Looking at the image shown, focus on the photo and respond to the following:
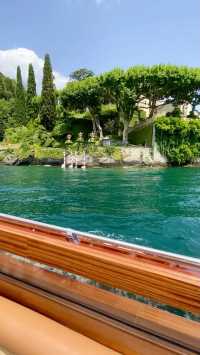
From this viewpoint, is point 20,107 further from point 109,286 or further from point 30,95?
point 109,286

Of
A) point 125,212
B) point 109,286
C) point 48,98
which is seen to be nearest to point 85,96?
point 48,98

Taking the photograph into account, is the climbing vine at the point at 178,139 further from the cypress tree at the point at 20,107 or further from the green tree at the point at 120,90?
the cypress tree at the point at 20,107

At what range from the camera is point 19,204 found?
11141mm

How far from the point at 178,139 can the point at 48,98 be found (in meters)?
18.6

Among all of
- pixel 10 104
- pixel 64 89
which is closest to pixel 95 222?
pixel 64 89

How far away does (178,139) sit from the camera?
36344mm

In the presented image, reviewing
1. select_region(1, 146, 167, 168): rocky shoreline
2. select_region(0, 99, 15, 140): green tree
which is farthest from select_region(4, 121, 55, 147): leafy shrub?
select_region(0, 99, 15, 140): green tree

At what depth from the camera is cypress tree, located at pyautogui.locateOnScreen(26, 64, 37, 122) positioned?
161 feet

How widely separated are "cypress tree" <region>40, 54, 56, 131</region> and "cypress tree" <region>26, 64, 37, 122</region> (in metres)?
4.53

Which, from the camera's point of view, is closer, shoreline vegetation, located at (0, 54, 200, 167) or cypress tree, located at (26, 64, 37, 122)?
shoreline vegetation, located at (0, 54, 200, 167)

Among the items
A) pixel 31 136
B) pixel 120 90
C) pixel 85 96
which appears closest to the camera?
pixel 120 90

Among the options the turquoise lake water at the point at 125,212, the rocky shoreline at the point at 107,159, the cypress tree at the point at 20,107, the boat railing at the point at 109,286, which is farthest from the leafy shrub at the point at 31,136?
the boat railing at the point at 109,286

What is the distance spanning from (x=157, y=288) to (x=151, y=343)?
257 millimetres

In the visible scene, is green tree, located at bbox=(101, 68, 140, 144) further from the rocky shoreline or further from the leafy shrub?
the leafy shrub
